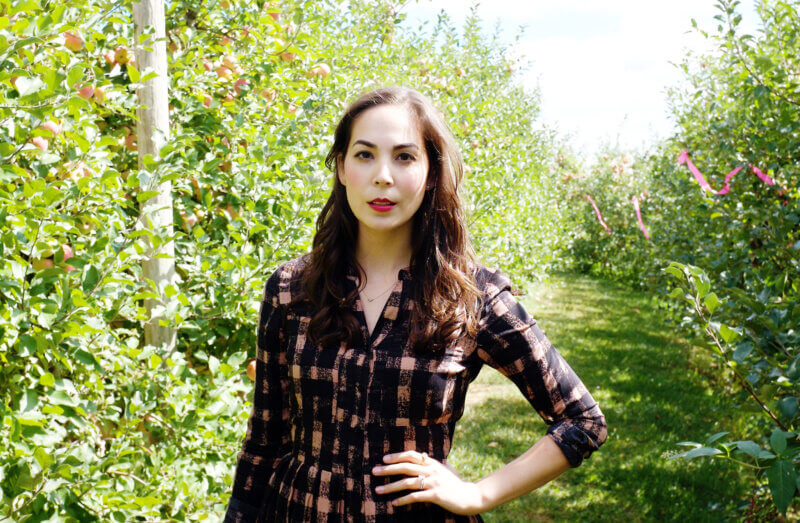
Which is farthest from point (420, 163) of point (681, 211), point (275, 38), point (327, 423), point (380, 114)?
point (681, 211)

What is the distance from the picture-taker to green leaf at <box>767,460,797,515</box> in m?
1.04

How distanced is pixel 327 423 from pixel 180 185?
1.04m

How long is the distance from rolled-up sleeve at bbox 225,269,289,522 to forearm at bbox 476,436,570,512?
0.47 meters

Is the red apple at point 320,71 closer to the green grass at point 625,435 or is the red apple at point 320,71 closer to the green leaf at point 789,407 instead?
the green grass at point 625,435

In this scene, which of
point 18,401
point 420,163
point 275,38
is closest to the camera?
point 420,163

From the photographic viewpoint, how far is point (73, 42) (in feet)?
6.41

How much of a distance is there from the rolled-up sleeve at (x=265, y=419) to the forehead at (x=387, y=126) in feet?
1.25

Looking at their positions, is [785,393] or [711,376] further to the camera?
[711,376]

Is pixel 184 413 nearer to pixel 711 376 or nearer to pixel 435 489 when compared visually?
pixel 435 489

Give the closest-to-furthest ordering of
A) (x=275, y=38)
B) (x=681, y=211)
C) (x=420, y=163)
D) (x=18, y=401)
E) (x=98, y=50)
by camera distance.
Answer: (x=420, y=163) < (x=18, y=401) < (x=98, y=50) < (x=275, y=38) < (x=681, y=211)

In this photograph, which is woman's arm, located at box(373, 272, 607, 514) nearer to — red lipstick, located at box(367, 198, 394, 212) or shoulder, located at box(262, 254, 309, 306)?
red lipstick, located at box(367, 198, 394, 212)

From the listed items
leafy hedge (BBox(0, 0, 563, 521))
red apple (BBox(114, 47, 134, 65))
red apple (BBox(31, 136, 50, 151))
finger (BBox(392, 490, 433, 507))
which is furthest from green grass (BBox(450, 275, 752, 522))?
red apple (BBox(114, 47, 134, 65))

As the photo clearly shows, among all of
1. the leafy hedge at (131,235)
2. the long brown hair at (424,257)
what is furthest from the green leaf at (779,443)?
the leafy hedge at (131,235)

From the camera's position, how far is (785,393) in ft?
5.89
